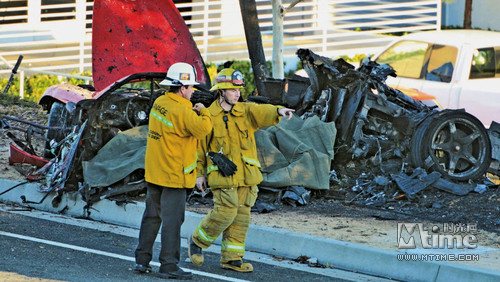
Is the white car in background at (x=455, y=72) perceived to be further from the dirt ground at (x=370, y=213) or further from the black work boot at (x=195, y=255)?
the black work boot at (x=195, y=255)

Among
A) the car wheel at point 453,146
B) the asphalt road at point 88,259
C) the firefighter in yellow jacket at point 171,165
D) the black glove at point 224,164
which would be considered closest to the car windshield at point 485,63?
the car wheel at point 453,146

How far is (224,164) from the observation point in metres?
7.31

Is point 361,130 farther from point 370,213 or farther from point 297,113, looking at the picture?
point 370,213

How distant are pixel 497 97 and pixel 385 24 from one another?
32.6 feet

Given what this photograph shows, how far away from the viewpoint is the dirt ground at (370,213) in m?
Answer: 8.47

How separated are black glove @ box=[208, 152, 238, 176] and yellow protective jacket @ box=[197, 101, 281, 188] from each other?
0.05m

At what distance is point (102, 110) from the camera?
396 inches

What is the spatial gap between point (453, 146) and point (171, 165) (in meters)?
4.63

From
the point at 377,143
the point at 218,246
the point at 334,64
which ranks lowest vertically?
the point at 218,246

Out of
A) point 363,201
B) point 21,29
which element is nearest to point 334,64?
point 363,201

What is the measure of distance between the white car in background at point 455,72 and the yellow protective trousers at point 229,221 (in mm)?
6486

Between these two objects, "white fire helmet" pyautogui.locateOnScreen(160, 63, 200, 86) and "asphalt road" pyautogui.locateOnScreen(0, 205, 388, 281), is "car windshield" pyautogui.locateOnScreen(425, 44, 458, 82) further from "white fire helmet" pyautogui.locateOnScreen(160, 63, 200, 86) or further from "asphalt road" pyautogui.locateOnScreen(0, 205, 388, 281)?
"white fire helmet" pyautogui.locateOnScreen(160, 63, 200, 86)

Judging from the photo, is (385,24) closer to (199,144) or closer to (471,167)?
(471,167)

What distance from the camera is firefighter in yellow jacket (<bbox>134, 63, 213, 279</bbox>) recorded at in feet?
23.0
